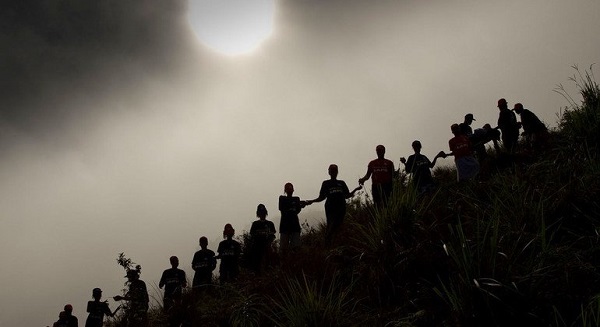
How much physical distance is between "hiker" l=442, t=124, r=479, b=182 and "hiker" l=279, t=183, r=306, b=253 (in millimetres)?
3587

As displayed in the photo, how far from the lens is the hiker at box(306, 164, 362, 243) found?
9216 mm

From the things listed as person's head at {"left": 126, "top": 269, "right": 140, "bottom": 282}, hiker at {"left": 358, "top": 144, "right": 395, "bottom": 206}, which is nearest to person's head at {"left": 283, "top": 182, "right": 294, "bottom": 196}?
hiker at {"left": 358, "top": 144, "right": 395, "bottom": 206}

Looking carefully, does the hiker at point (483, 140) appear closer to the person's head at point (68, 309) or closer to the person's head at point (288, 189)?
the person's head at point (288, 189)

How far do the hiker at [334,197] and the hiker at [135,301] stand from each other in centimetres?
387

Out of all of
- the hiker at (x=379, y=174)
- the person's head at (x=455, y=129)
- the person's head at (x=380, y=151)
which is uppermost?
the person's head at (x=455, y=129)

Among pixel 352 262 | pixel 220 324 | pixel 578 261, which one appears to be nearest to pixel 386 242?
pixel 352 262

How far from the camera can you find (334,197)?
30.7 feet

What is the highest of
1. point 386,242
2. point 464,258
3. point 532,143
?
point 532,143

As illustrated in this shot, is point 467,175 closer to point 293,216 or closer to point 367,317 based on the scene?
point 293,216

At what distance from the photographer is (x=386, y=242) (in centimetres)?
546

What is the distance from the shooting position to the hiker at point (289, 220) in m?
9.77

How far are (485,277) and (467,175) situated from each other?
5670 mm

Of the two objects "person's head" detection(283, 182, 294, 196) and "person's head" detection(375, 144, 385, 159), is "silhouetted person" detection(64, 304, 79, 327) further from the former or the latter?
"person's head" detection(375, 144, 385, 159)

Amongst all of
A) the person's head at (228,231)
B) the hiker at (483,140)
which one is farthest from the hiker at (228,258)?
the hiker at (483,140)
